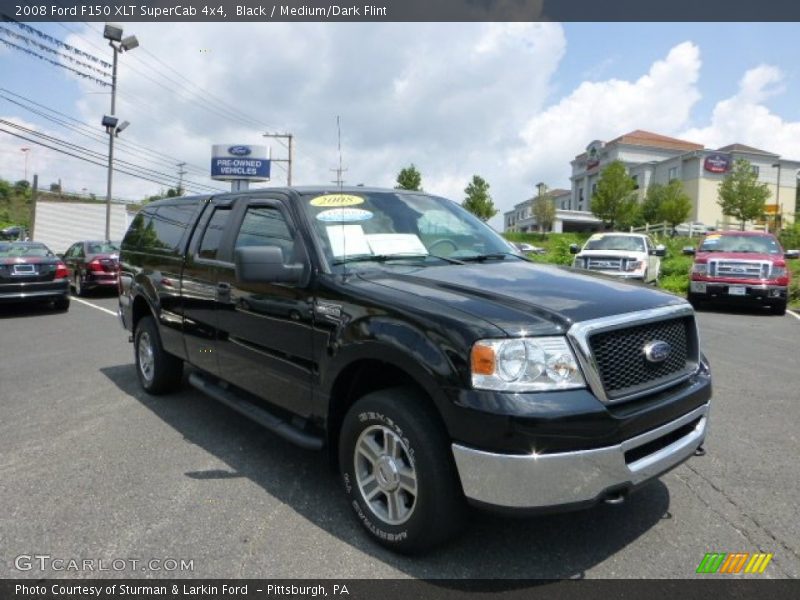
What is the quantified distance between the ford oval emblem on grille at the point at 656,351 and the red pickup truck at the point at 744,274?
425 inches

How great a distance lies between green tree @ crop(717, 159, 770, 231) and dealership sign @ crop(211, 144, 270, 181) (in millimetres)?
36803

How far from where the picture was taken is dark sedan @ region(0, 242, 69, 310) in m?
11.8

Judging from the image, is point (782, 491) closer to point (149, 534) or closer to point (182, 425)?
point (149, 534)

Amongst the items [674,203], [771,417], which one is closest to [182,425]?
[771,417]

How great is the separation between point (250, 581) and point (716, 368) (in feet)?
19.5

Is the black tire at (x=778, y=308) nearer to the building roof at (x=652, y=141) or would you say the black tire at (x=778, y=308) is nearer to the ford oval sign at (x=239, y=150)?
the ford oval sign at (x=239, y=150)

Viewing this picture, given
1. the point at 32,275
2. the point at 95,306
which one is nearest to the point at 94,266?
the point at 95,306

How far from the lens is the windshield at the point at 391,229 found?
3.58 meters

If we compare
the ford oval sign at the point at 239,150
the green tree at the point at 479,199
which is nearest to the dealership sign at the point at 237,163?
the ford oval sign at the point at 239,150

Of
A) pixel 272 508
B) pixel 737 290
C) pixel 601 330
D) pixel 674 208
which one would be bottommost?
pixel 272 508

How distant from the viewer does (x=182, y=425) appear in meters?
4.87

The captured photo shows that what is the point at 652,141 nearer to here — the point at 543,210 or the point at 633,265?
the point at 543,210

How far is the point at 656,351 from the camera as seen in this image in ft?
9.32

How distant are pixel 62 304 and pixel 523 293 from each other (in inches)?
490
